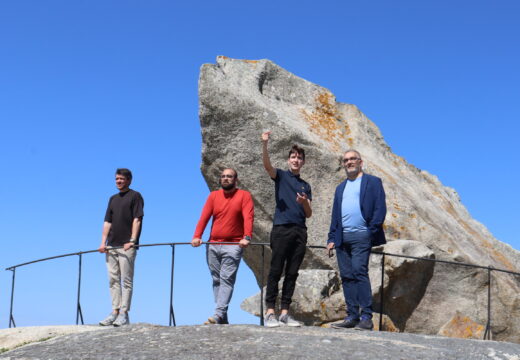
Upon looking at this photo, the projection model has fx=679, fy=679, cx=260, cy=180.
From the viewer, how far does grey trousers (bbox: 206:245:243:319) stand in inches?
328

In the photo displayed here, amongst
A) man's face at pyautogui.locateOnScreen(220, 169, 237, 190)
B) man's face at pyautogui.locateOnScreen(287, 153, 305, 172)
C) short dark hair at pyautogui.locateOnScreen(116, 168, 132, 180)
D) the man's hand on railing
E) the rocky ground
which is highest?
man's face at pyautogui.locateOnScreen(287, 153, 305, 172)

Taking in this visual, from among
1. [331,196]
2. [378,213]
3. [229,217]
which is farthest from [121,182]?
[331,196]

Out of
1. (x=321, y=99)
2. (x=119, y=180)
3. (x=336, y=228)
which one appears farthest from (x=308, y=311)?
(x=321, y=99)

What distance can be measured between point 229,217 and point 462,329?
463 centimetres

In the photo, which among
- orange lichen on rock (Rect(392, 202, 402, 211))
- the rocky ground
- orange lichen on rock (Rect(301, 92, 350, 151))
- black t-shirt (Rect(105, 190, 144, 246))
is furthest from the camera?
orange lichen on rock (Rect(301, 92, 350, 151))

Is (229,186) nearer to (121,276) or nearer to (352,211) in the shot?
(352,211)

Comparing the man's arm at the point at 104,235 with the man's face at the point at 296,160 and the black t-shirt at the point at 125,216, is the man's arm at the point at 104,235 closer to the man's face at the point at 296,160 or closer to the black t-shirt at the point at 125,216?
the black t-shirt at the point at 125,216

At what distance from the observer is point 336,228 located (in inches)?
334

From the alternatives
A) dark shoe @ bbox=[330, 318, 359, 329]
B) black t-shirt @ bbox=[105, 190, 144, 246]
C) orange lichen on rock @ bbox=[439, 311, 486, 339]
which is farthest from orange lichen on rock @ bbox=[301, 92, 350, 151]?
dark shoe @ bbox=[330, 318, 359, 329]

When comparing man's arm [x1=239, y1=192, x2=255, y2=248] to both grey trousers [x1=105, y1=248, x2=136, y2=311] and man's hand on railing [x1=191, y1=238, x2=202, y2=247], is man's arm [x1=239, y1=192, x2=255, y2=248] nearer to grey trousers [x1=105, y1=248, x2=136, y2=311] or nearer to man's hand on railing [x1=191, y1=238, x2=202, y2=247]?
man's hand on railing [x1=191, y1=238, x2=202, y2=247]

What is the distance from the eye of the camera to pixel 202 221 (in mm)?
8562

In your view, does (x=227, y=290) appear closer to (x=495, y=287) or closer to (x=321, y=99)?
(x=495, y=287)

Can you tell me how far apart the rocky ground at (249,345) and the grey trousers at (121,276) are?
786 millimetres

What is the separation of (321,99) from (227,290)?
652 centimetres
